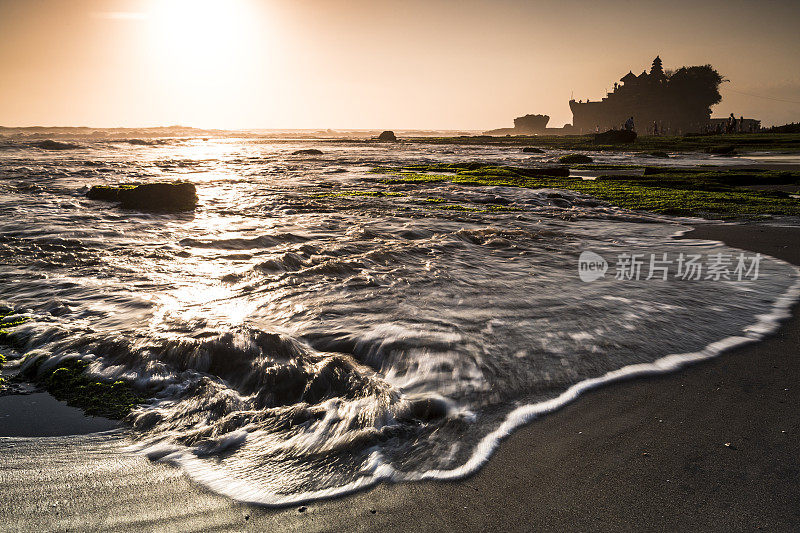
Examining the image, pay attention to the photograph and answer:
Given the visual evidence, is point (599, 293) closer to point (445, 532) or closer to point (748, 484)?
point (748, 484)

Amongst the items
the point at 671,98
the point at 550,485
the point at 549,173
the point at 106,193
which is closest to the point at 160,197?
the point at 106,193

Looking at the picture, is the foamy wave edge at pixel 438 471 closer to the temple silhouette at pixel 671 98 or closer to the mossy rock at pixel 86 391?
the mossy rock at pixel 86 391

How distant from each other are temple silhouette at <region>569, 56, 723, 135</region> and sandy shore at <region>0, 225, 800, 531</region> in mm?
141237

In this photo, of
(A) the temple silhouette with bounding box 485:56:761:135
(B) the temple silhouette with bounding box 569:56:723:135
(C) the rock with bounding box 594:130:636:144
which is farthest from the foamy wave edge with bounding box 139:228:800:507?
(B) the temple silhouette with bounding box 569:56:723:135

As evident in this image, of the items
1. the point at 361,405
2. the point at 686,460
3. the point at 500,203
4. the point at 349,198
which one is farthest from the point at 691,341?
the point at 349,198

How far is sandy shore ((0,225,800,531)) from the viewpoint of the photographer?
6.55ft

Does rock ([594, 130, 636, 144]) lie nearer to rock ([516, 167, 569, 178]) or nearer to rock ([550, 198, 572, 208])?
rock ([516, 167, 569, 178])

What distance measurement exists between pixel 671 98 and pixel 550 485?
157 m

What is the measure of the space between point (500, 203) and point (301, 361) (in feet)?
33.5

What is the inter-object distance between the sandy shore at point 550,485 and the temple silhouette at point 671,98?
141237mm

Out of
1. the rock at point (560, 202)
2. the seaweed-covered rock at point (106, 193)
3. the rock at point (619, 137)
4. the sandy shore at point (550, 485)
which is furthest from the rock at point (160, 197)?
the rock at point (619, 137)

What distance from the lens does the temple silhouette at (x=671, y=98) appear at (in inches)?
4985

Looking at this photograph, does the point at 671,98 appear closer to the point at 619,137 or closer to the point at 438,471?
the point at 619,137
